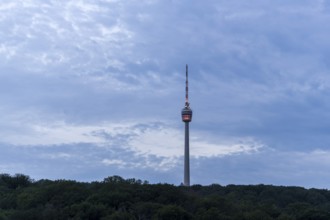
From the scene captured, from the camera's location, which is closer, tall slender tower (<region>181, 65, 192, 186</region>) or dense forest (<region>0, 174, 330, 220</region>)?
dense forest (<region>0, 174, 330, 220</region>)

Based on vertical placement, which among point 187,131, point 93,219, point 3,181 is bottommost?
point 93,219

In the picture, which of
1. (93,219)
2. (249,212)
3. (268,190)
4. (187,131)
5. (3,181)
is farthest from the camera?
(187,131)

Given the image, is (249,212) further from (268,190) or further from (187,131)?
(187,131)

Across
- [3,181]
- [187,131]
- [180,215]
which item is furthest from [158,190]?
[187,131]

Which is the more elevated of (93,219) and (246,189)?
(246,189)

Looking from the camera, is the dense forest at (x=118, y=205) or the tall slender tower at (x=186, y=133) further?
the tall slender tower at (x=186, y=133)

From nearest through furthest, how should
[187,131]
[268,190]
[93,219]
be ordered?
[93,219] < [268,190] < [187,131]

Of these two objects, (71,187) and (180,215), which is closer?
(180,215)

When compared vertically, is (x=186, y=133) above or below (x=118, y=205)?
above

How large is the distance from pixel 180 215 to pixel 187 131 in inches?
3532

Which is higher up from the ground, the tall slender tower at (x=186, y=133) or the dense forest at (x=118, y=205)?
the tall slender tower at (x=186, y=133)

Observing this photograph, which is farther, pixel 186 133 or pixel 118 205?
pixel 186 133

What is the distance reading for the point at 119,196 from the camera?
72375mm

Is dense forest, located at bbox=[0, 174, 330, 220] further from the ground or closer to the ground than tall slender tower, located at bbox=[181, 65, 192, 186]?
closer to the ground
